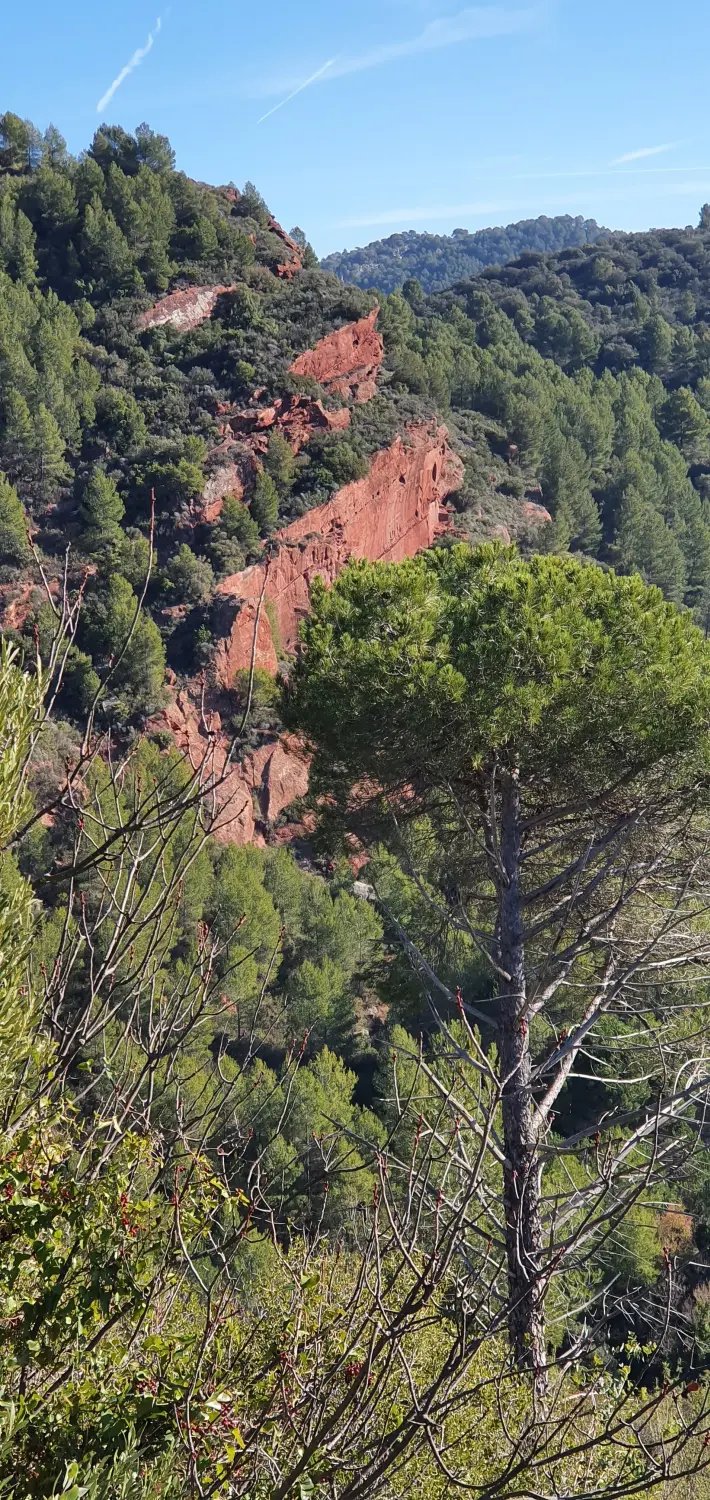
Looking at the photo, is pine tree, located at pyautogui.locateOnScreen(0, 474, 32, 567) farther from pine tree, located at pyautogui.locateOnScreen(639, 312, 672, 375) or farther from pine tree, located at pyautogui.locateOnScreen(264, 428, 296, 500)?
pine tree, located at pyautogui.locateOnScreen(639, 312, 672, 375)

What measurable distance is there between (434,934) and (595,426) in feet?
116

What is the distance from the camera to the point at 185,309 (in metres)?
35.2

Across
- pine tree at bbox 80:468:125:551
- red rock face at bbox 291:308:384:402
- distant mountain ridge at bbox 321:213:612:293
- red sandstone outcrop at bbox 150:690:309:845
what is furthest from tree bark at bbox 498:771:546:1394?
distant mountain ridge at bbox 321:213:612:293

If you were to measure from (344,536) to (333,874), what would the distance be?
10.6 m

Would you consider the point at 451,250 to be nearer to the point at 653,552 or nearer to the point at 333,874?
the point at 653,552

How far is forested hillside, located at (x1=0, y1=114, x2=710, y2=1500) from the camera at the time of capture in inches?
92.0

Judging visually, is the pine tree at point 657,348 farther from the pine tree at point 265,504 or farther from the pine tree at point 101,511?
the pine tree at point 101,511

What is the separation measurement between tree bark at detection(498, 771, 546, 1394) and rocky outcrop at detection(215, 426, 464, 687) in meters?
18.7

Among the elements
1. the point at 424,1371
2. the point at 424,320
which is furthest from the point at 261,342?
the point at 424,1371

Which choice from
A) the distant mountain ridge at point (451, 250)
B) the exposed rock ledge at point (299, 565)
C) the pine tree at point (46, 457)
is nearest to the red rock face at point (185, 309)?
the pine tree at point (46, 457)

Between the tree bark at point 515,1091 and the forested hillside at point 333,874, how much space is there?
0.03 m

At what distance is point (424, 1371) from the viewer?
4516mm

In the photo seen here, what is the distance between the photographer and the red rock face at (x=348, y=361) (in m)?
32.5

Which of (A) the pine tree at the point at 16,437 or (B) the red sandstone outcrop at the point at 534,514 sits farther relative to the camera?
(B) the red sandstone outcrop at the point at 534,514
